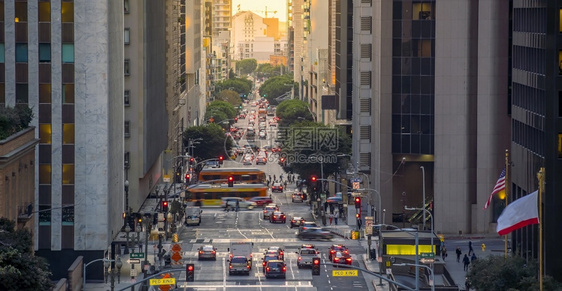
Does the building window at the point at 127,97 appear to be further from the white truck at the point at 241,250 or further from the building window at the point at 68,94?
the building window at the point at 68,94

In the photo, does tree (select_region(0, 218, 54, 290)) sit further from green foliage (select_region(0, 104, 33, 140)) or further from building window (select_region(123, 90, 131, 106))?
building window (select_region(123, 90, 131, 106))

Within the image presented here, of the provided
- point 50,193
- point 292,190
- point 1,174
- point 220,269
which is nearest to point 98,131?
point 50,193

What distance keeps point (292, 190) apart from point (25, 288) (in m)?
119

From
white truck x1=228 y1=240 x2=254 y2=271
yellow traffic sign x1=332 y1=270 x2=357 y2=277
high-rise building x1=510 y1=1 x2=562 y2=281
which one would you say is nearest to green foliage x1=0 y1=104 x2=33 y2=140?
yellow traffic sign x1=332 y1=270 x2=357 y2=277

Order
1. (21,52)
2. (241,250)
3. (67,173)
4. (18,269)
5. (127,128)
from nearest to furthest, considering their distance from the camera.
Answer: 1. (18,269)
2. (21,52)
3. (67,173)
4. (241,250)
5. (127,128)

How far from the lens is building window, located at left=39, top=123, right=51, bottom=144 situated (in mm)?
103750

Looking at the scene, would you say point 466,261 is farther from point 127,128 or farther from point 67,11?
point 127,128

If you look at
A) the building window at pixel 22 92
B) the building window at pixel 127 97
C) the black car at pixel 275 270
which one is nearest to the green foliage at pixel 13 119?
the building window at pixel 22 92

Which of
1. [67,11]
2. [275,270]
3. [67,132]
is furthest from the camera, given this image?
[275,270]

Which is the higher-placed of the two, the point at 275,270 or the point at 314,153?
the point at 314,153

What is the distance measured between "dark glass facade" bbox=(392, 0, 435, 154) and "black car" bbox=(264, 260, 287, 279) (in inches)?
1184

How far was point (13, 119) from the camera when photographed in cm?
8644

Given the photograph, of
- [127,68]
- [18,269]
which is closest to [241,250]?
[127,68]

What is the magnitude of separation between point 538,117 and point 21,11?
3696cm
